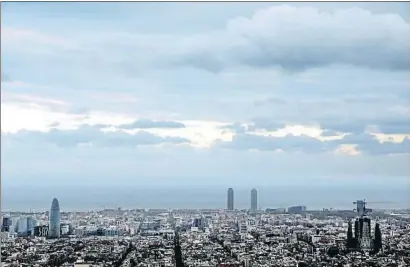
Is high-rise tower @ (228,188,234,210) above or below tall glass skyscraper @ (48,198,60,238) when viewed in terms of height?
above

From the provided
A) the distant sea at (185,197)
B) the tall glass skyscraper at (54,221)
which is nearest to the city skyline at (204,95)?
the distant sea at (185,197)

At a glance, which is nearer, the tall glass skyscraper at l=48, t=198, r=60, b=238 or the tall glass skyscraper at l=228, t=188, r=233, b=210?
the tall glass skyscraper at l=48, t=198, r=60, b=238

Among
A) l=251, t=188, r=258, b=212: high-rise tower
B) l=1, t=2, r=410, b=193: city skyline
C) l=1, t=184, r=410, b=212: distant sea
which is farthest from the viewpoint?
l=251, t=188, r=258, b=212: high-rise tower

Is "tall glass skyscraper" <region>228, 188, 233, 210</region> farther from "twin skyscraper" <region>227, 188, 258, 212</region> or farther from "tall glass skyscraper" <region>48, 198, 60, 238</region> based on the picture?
"tall glass skyscraper" <region>48, 198, 60, 238</region>

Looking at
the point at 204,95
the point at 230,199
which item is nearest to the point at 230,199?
the point at 230,199

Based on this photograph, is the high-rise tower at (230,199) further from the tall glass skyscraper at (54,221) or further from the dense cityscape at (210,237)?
the tall glass skyscraper at (54,221)

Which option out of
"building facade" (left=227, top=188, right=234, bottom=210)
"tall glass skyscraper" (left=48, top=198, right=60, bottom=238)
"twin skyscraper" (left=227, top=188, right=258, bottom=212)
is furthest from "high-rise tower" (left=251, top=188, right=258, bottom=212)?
"tall glass skyscraper" (left=48, top=198, right=60, bottom=238)

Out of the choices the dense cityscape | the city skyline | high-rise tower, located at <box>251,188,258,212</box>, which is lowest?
the dense cityscape
